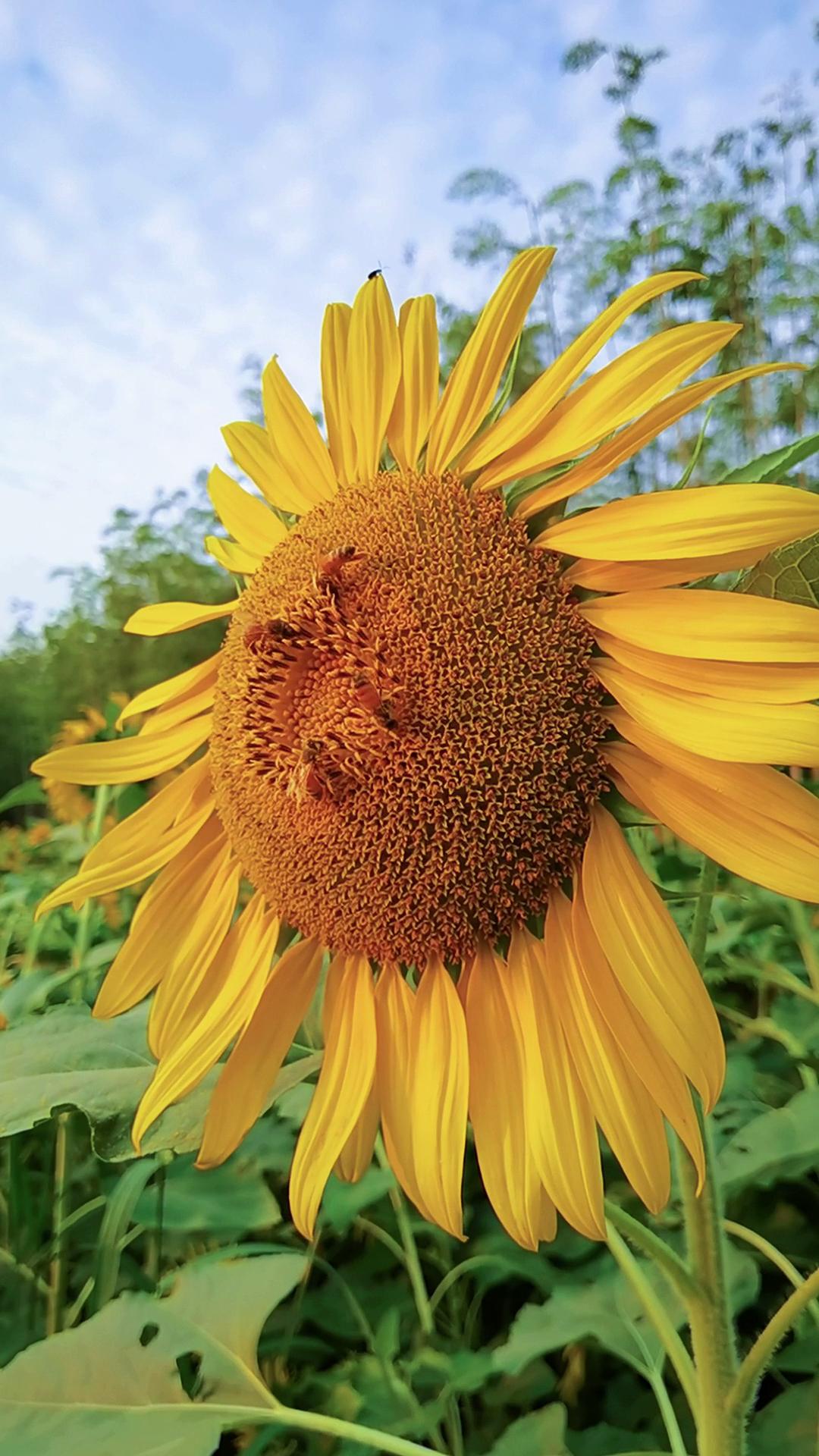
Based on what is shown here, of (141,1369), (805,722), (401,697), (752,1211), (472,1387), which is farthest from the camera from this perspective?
(752,1211)

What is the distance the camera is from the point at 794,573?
486 mm

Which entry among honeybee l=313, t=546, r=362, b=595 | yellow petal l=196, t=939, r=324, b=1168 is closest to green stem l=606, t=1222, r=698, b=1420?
yellow petal l=196, t=939, r=324, b=1168

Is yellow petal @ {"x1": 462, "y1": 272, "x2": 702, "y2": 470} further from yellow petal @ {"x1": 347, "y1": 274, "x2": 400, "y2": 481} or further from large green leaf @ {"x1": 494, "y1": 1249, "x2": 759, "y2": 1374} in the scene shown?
large green leaf @ {"x1": 494, "y1": 1249, "x2": 759, "y2": 1374}

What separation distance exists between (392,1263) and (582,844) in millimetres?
863

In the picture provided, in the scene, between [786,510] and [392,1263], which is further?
[392,1263]

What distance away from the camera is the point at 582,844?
0.54 metres

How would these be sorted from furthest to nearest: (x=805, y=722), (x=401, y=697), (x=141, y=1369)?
(x=141, y=1369) < (x=401, y=697) < (x=805, y=722)

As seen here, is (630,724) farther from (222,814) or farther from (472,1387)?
(472,1387)

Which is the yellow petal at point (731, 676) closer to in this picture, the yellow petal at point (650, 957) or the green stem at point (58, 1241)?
the yellow petal at point (650, 957)

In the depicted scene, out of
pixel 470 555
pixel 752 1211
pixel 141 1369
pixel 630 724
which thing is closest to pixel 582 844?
pixel 630 724

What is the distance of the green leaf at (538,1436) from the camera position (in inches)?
27.5

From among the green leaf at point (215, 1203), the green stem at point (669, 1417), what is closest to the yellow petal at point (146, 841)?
the green leaf at point (215, 1203)

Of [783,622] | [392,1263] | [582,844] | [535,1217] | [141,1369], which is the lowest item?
[392,1263]

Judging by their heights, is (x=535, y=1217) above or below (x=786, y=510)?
below
